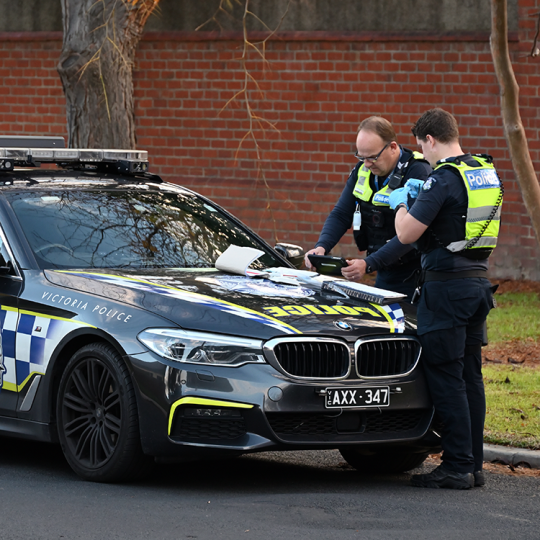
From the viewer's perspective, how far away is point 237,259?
648cm

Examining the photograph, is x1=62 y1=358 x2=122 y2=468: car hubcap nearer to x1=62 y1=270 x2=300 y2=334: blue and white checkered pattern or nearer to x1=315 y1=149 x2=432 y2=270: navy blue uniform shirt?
x1=62 y1=270 x2=300 y2=334: blue and white checkered pattern

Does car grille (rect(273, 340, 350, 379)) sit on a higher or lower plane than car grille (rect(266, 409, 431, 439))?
higher

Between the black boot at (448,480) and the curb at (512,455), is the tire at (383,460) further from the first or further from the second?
the curb at (512,455)

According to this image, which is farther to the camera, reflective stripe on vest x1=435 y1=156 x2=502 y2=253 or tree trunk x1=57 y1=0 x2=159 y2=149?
tree trunk x1=57 y1=0 x2=159 y2=149

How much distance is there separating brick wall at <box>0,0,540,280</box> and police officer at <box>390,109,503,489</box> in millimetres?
8142

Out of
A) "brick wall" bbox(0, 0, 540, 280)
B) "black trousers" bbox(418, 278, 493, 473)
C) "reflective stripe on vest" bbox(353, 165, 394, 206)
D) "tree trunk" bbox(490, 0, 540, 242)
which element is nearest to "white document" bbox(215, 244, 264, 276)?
"reflective stripe on vest" bbox(353, 165, 394, 206)

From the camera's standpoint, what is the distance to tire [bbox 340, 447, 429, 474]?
639 centimetres

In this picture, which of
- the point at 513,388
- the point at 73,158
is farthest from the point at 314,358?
the point at 513,388

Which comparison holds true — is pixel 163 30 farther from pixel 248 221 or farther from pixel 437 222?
pixel 437 222

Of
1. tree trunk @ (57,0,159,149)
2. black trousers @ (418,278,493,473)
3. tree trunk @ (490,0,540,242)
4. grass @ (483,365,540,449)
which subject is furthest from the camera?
tree trunk @ (57,0,159,149)

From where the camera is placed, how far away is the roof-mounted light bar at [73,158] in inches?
279

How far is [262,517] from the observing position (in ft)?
16.7

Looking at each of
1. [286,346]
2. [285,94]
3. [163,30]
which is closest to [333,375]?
[286,346]

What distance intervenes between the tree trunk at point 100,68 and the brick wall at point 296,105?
3768 millimetres
